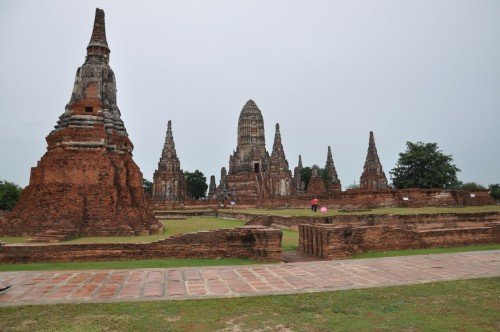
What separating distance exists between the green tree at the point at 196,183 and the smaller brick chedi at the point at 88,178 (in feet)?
174

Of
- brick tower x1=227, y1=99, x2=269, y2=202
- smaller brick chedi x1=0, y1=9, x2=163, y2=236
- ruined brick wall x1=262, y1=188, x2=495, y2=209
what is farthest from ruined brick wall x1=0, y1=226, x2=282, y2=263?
brick tower x1=227, y1=99, x2=269, y2=202

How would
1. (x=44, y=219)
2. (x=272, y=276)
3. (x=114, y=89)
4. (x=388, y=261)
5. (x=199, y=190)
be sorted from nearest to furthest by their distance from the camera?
(x=272, y=276) < (x=388, y=261) < (x=44, y=219) < (x=114, y=89) < (x=199, y=190)

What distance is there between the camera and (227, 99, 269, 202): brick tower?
141 ft

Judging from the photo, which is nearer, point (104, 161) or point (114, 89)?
point (104, 161)

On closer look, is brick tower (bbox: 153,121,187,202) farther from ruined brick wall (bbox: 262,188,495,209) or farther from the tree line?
ruined brick wall (bbox: 262,188,495,209)

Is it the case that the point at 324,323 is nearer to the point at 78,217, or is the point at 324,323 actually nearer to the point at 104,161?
the point at 78,217

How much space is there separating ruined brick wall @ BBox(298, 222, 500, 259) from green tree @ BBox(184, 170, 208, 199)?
58100mm

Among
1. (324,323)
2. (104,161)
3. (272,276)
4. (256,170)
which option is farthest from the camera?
(256,170)

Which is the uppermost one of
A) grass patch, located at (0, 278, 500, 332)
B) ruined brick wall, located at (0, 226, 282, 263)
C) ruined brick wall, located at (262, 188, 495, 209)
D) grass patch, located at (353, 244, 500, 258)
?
ruined brick wall, located at (262, 188, 495, 209)

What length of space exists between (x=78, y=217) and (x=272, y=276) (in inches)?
308

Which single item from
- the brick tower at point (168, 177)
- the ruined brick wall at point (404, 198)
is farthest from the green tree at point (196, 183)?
the ruined brick wall at point (404, 198)

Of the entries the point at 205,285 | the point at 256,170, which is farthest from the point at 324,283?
the point at 256,170

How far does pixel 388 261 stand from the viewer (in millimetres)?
7996

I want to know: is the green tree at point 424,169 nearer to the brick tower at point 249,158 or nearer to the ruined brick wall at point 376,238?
the brick tower at point 249,158
